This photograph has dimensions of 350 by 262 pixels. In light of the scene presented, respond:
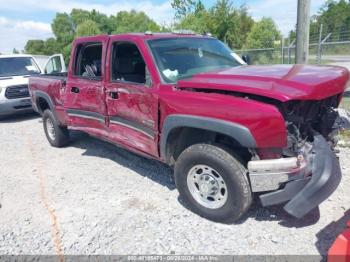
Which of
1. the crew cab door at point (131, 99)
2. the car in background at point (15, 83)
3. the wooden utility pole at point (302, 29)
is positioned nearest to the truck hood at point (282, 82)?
the crew cab door at point (131, 99)

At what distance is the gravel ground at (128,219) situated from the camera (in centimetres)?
325

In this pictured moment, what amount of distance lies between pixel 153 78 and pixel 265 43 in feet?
69.0

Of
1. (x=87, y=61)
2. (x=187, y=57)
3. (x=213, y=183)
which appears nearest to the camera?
(x=213, y=183)

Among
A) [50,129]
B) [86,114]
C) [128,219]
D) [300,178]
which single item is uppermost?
[86,114]

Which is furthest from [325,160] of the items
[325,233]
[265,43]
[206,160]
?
[265,43]

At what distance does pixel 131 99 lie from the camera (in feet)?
13.7

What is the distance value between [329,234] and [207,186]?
4.02ft

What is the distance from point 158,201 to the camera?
4133mm

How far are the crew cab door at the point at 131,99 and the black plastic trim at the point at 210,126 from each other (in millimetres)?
251

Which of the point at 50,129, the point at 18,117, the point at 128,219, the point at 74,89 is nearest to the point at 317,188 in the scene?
the point at 128,219

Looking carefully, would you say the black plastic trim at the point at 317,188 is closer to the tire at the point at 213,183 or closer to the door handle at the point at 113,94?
the tire at the point at 213,183

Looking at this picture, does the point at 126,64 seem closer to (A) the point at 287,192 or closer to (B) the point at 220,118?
(B) the point at 220,118

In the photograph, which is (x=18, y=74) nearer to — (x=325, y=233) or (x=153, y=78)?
(x=153, y=78)

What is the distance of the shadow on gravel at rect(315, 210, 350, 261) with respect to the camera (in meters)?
3.09
